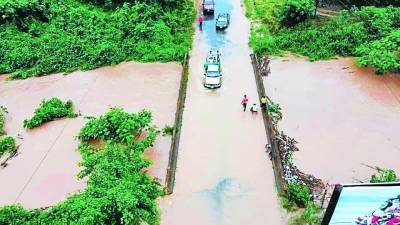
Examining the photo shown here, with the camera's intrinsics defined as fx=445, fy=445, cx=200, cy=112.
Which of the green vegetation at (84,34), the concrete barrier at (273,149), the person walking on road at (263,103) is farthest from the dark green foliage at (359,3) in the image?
the person walking on road at (263,103)

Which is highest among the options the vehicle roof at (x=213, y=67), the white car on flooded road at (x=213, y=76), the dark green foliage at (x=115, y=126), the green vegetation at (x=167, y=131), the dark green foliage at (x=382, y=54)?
the dark green foliage at (x=382, y=54)

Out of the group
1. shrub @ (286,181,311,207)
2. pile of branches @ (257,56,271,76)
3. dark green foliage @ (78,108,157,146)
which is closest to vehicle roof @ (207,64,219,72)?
pile of branches @ (257,56,271,76)

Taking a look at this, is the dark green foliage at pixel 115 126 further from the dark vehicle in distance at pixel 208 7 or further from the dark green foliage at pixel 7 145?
the dark vehicle in distance at pixel 208 7

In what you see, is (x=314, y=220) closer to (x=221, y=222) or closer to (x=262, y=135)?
(x=221, y=222)

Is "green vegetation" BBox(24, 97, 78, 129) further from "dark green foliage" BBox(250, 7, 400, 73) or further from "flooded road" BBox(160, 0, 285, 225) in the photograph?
"dark green foliage" BBox(250, 7, 400, 73)

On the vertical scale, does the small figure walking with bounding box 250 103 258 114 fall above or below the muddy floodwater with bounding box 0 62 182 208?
above

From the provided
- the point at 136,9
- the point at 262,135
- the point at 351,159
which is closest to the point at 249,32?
the point at 136,9
